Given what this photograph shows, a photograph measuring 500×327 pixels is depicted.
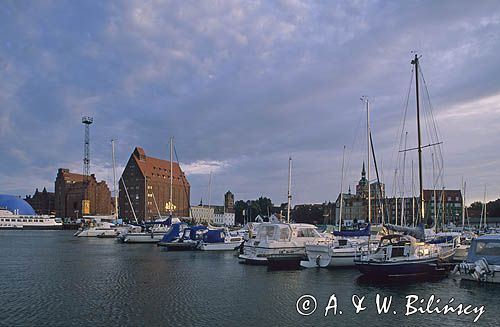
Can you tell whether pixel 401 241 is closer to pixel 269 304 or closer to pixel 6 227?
pixel 269 304

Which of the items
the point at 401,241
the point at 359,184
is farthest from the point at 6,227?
the point at 401,241

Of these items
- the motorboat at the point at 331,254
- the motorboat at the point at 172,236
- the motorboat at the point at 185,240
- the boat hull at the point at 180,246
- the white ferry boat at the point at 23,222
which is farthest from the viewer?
the white ferry boat at the point at 23,222

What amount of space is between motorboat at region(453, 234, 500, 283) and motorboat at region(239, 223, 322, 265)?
13771mm

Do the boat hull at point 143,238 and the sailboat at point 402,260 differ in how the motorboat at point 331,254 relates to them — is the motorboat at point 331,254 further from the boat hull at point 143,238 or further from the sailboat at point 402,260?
the boat hull at point 143,238

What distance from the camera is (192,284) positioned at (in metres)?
30.4

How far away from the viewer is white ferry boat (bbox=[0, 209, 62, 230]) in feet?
544

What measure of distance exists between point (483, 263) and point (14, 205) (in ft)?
643

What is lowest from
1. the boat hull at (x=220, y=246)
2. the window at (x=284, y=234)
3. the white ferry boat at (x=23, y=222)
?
the white ferry boat at (x=23, y=222)

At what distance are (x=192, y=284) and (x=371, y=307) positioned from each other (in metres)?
12.6

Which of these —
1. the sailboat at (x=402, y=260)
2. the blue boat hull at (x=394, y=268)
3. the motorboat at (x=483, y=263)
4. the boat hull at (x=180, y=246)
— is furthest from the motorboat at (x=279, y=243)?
the boat hull at (x=180, y=246)

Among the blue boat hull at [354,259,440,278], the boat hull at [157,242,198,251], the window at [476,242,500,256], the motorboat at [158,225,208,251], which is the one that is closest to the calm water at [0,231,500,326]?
the blue boat hull at [354,259,440,278]

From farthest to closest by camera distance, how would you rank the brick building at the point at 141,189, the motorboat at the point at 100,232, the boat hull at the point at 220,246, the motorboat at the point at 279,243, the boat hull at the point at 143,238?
the brick building at the point at 141,189
the motorboat at the point at 100,232
the boat hull at the point at 143,238
the boat hull at the point at 220,246
the motorboat at the point at 279,243

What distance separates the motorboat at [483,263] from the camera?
29.0 meters

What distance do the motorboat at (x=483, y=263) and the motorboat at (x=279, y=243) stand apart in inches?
542
